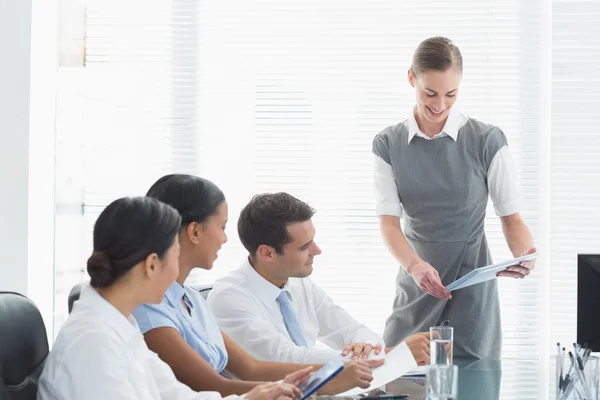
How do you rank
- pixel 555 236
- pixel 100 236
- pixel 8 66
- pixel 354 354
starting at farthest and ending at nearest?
pixel 555 236, pixel 8 66, pixel 354 354, pixel 100 236

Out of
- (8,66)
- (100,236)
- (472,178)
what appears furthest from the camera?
(8,66)

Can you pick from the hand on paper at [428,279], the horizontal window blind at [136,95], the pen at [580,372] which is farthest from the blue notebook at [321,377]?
the horizontal window blind at [136,95]

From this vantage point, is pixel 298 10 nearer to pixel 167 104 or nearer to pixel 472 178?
pixel 167 104

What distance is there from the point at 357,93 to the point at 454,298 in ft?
4.89

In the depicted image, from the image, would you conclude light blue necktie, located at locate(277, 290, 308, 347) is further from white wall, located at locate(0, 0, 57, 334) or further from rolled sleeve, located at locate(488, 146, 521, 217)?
white wall, located at locate(0, 0, 57, 334)

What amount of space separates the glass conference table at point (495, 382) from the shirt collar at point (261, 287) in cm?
49

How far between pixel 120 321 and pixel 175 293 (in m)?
0.46

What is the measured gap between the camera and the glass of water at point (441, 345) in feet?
6.48

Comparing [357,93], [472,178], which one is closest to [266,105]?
[357,93]

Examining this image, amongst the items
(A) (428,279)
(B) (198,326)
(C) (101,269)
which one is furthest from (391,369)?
(C) (101,269)

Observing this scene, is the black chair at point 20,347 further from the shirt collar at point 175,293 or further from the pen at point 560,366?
the pen at point 560,366

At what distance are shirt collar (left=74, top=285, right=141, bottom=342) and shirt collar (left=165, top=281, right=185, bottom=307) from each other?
405mm

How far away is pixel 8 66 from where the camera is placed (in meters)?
3.45

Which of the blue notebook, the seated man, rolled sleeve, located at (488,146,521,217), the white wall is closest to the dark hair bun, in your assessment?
the blue notebook
